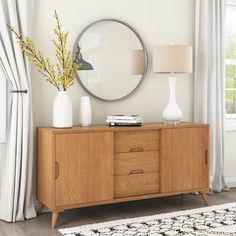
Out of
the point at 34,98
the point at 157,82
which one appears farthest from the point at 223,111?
the point at 34,98

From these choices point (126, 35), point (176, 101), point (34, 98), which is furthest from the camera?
point (176, 101)

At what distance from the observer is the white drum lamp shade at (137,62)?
4031 mm

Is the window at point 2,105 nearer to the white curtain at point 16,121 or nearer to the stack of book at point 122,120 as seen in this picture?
the white curtain at point 16,121

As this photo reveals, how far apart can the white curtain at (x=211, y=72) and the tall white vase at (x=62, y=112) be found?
1538mm

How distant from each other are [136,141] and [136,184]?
0.36 m

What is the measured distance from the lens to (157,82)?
422 centimetres

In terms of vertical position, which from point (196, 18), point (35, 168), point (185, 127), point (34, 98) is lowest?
point (35, 168)

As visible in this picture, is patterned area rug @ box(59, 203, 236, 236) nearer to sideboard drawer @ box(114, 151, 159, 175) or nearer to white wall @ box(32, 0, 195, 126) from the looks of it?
sideboard drawer @ box(114, 151, 159, 175)

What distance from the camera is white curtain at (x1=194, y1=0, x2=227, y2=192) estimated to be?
14.2ft

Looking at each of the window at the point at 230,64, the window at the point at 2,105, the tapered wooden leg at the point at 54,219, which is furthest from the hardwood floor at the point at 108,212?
the window at the point at 230,64

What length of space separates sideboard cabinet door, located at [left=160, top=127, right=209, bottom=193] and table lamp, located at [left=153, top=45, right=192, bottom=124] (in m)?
0.22

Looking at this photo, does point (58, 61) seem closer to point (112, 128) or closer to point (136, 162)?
point (112, 128)

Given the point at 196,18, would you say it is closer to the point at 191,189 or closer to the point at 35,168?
the point at 191,189

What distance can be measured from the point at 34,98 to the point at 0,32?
617mm
